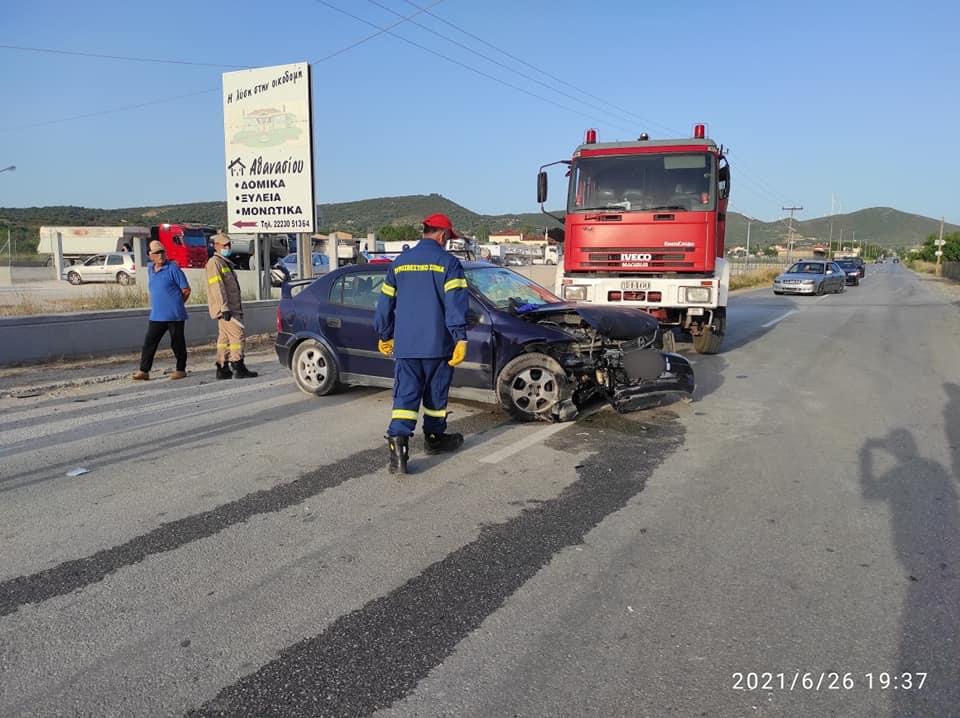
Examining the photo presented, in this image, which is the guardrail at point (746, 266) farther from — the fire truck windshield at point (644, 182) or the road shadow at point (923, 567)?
the road shadow at point (923, 567)

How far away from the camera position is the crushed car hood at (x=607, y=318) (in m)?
6.68

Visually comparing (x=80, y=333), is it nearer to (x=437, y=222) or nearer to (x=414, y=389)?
(x=414, y=389)

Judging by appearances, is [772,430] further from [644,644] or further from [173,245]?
[173,245]

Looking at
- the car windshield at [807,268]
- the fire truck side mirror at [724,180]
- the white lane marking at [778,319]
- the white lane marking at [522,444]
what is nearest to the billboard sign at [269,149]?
the fire truck side mirror at [724,180]

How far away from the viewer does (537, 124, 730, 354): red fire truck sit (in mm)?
10445

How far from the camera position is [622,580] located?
3426 millimetres

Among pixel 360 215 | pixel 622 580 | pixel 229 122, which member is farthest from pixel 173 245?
pixel 360 215

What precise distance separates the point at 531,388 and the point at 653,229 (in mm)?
5066

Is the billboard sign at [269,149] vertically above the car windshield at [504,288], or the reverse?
the billboard sign at [269,149]

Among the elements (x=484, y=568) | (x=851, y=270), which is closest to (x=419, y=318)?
(x=484, y=568)

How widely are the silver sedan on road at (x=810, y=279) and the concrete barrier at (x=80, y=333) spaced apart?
2553cm

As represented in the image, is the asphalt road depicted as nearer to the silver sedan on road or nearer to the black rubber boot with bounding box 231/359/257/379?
the black rubber boot with bounding box 231/359/257/379

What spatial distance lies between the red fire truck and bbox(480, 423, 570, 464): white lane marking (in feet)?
14.2

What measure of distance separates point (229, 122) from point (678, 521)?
13748 millimetres
